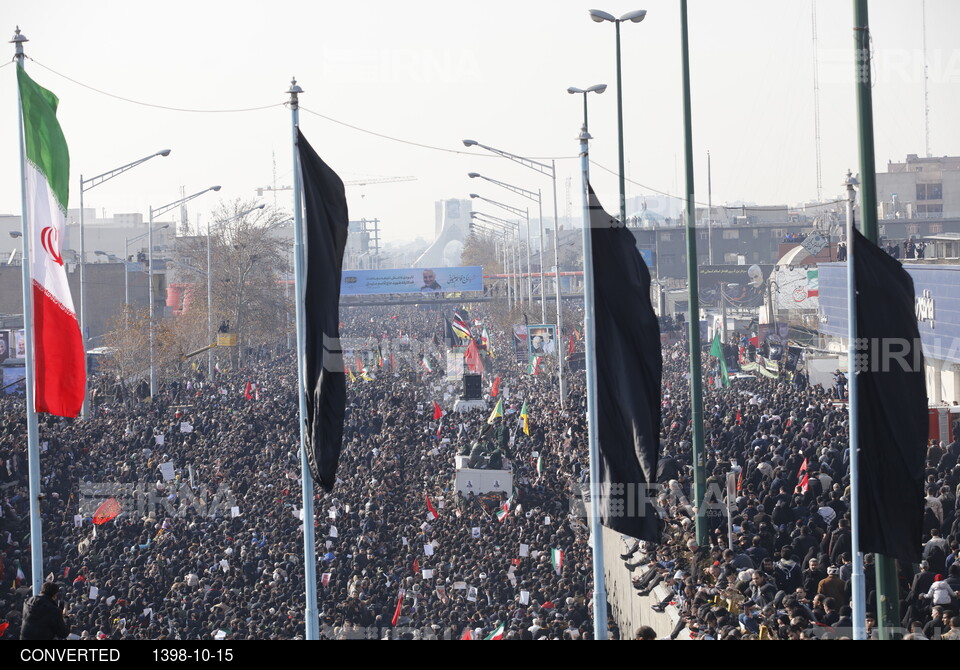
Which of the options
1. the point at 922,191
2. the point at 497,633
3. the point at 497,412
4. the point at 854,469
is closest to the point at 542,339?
the point at 497,412

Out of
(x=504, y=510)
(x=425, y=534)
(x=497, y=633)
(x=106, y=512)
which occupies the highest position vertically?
(x=106, y=512)

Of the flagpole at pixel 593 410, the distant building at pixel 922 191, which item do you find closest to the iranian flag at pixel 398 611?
the flagpole at pixel 593 410

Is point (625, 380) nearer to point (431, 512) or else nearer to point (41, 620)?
point (41, 620)

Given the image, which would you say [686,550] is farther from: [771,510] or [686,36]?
[686,36]

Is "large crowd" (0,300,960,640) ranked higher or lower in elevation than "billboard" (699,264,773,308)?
lower

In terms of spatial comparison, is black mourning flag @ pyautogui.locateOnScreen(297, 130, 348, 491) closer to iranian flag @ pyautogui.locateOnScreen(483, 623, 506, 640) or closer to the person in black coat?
the person in black coat

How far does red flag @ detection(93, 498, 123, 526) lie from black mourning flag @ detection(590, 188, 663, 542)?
12735 millimetres

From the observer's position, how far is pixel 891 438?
955 centimetres

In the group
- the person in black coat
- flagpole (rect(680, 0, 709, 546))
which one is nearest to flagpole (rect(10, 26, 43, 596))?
the person in black coat

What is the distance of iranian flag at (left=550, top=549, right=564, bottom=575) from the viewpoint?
1742cm

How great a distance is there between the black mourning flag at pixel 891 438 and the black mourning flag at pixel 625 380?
177 cm

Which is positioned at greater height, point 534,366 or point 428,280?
point 428,280

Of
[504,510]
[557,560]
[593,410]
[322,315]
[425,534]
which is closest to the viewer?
[593,410]

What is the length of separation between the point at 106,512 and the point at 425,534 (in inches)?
230
